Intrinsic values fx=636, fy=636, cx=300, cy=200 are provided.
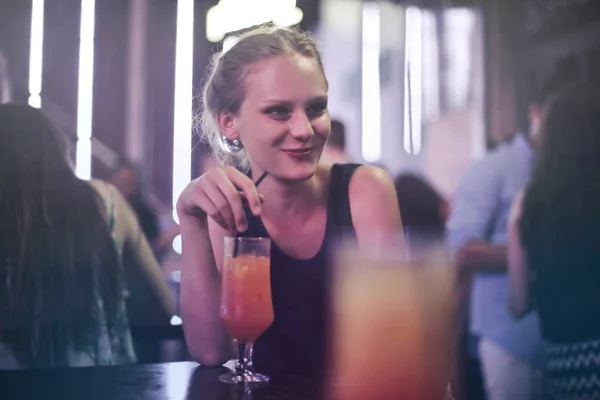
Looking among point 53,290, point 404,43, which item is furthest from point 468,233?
point 53,290

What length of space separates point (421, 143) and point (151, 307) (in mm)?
1031

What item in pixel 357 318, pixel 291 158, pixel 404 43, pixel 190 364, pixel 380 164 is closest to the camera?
pixel 190 364

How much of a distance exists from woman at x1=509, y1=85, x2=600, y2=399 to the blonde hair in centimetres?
93

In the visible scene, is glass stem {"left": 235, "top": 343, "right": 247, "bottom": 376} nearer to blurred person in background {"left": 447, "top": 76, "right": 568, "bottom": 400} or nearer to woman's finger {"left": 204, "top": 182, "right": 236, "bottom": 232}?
woman's finger {"left": 204, "top": 182, "right": 236, "bottom": 232}

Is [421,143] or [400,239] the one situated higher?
[421,143]

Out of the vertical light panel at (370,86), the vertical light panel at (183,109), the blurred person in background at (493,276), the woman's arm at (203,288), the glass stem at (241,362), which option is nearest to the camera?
the glass stem at (241,362)

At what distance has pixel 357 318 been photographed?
5.25 ft

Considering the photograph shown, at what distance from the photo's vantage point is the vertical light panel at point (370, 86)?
206 centimetres

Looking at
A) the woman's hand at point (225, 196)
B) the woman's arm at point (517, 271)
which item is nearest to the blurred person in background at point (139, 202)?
the woman's hand at point (225, 196)

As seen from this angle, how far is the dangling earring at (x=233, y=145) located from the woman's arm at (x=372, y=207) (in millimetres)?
353

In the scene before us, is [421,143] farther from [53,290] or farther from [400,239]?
[53,290]

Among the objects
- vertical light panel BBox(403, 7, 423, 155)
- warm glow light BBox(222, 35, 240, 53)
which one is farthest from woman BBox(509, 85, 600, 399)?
warm glow light BBox(222, 35, 240, 53)

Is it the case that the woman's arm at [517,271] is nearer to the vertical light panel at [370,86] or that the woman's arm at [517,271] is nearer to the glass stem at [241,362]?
the vertical light panel at [370,86]

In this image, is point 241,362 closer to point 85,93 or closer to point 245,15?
point 85,93
